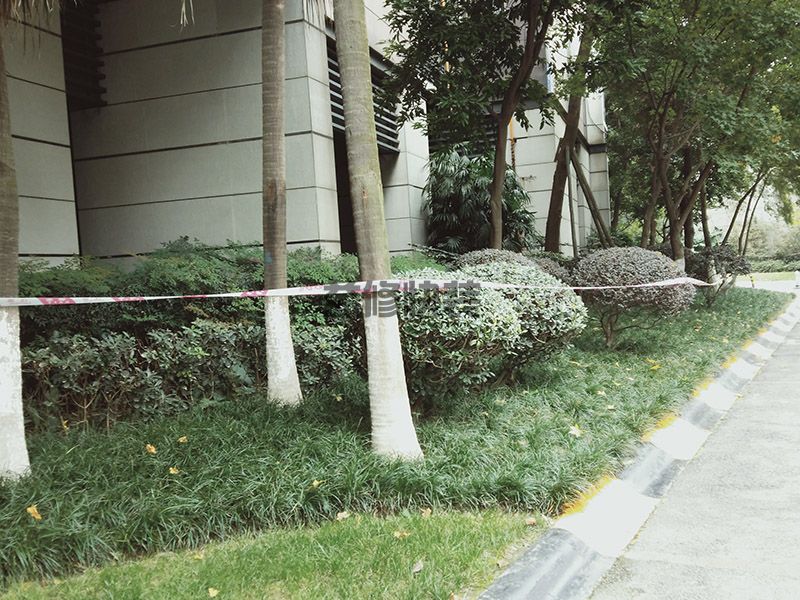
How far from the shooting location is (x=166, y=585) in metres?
3.14

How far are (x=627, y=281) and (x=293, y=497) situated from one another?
6.27m

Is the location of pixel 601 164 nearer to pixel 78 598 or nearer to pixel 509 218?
pixel 509 218

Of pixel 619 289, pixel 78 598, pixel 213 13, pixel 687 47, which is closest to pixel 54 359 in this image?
pixel 78 598

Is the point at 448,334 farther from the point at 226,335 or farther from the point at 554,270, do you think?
the point at 554,270

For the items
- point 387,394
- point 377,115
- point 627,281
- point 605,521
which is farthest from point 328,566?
point 377,115

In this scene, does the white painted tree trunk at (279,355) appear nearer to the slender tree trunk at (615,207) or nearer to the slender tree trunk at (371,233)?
the slender tree trunk at (371,233)

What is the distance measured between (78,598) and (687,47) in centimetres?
1172

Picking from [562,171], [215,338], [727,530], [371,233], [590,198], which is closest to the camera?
[727,530]

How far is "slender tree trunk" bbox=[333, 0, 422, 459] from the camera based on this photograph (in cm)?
456

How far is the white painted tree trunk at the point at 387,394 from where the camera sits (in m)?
4.59

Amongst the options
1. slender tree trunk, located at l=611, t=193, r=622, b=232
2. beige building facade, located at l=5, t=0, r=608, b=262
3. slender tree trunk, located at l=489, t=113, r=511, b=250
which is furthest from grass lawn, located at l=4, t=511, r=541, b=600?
slender tree trunk, located at l=611, t=193, r=622, b=232

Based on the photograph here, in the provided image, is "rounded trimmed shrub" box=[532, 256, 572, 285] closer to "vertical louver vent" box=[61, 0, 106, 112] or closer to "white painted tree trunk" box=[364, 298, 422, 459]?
"white painted tree trunk" box=[364, 298, 422, 459]

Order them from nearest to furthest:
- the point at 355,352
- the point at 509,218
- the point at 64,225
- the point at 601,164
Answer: the point at 355,352 < the point at 64,225 < the point at 509,218 < the point at 601,164

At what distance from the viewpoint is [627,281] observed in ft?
29.4
